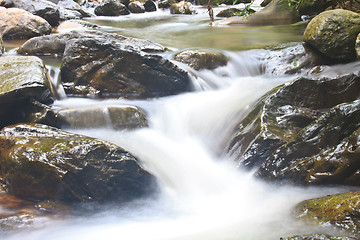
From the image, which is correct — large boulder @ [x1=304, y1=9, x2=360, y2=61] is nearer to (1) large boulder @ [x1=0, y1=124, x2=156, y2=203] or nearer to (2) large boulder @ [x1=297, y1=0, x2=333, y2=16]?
(1) large boulder @ [x1=0, y1=124, x2=156, y2=203]

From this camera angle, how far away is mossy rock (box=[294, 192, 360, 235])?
222cm

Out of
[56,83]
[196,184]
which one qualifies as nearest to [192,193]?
[196,184]

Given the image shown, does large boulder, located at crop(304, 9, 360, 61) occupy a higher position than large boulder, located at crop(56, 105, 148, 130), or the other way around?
large boulder, located at crop(304, 9, 360, 61)

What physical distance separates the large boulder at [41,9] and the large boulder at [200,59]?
6694 millimetres

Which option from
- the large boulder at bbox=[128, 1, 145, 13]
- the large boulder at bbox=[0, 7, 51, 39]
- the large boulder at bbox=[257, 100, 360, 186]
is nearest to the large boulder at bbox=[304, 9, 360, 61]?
the large boulder at bbox=[257, 100, 360, 186]

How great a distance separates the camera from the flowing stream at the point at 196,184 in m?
2.80

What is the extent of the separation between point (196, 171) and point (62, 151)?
5.31ft

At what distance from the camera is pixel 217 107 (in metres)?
4.98

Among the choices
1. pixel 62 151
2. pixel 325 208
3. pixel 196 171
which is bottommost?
pixel 196 171

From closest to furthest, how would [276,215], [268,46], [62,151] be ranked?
[276,215] < [62,151] < [268,46]

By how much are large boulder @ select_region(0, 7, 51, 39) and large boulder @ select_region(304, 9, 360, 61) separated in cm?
761

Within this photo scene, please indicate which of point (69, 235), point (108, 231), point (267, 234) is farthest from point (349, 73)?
point (69, 235)

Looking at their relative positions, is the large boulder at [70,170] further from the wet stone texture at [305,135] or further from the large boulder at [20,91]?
the wet stone texture at [305,135]

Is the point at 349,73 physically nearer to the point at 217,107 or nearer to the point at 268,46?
the point at 217,107
